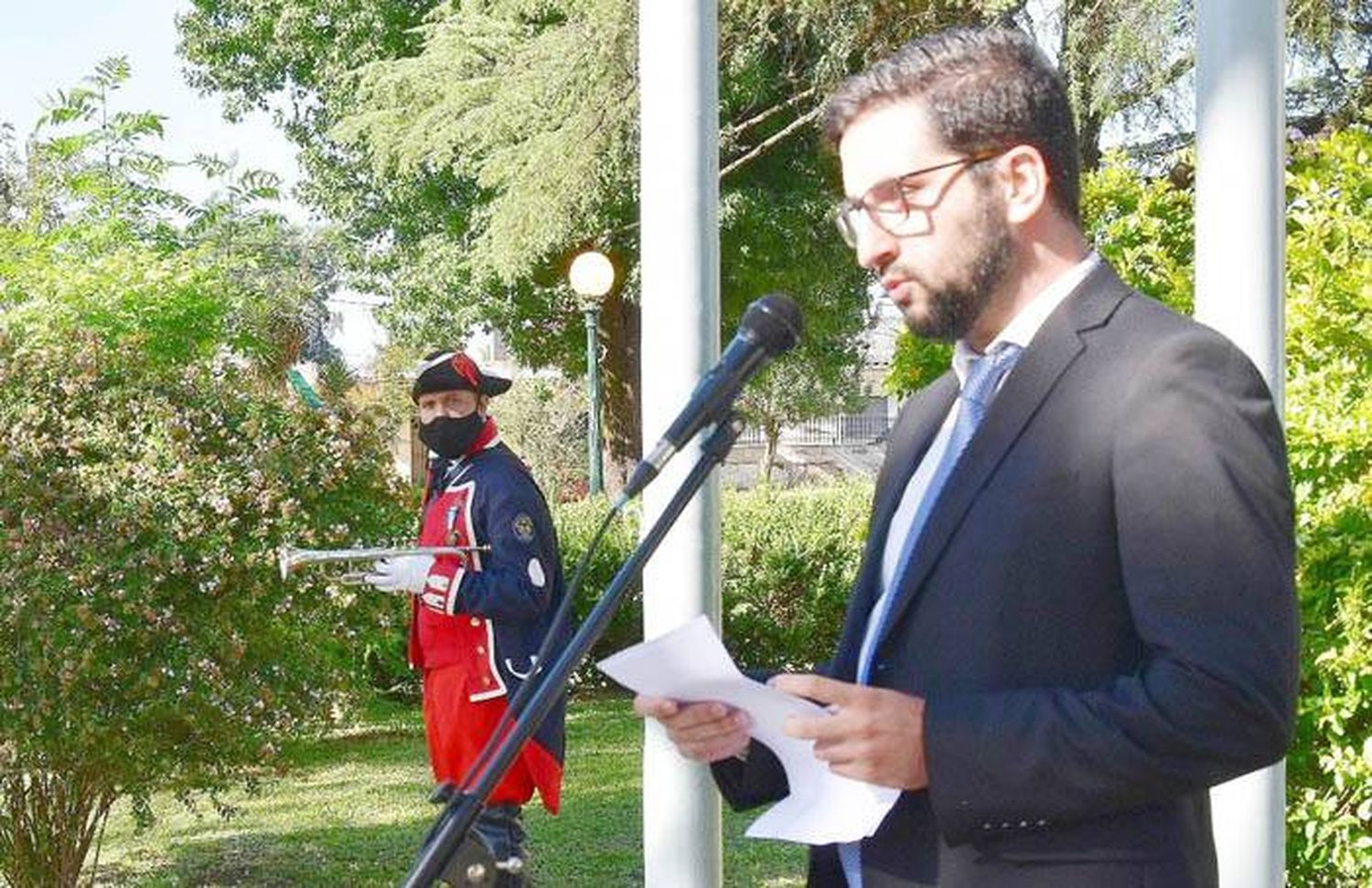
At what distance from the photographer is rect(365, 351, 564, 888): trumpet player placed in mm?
6164

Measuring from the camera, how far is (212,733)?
6.64m

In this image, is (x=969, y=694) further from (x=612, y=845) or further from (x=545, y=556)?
(x=612, y=845)

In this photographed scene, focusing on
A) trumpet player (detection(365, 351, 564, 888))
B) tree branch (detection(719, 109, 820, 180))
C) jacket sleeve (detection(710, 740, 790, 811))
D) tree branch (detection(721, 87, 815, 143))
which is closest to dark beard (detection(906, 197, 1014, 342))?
jacket sleeve (detection(710, 740, 790, 811))

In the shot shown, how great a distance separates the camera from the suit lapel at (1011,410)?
6.93 ft

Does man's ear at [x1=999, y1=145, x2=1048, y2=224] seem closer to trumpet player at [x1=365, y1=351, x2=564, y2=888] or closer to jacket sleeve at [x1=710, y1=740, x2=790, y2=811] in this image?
jacket sleeve at [x1=710, y1=740, x2=790, y2=811]

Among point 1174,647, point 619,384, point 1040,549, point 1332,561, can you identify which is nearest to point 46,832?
point 1332,561

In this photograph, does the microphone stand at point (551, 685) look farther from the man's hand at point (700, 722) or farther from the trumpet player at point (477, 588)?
the trumpet player at point (477, 588)

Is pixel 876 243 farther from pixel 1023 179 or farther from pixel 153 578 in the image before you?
pixel 153 578

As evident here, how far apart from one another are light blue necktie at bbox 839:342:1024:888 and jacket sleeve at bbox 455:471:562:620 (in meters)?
3.83

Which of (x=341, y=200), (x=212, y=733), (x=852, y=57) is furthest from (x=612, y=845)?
(x=341, y=200)

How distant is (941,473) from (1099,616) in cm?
36

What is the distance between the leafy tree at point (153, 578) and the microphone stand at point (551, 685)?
435cm

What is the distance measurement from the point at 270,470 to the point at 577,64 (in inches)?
461

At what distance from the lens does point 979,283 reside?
2.14 meters
